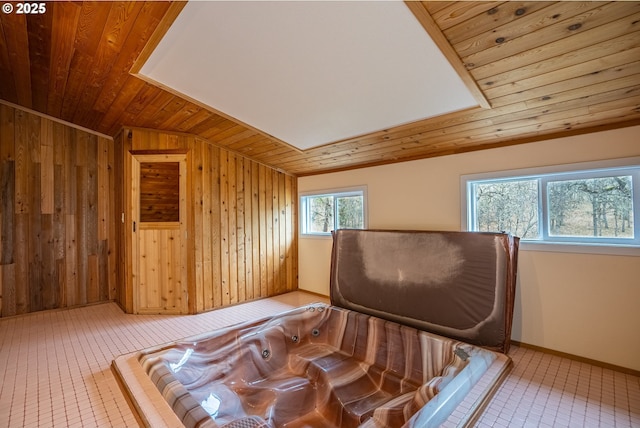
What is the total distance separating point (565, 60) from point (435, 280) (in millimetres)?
1683

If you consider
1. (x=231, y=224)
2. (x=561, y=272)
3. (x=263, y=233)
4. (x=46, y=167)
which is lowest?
(x=561, y=272)

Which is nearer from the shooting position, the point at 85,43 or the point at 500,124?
the point at 85,43

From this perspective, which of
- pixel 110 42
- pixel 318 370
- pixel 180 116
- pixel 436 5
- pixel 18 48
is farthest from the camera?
pixel 180 116

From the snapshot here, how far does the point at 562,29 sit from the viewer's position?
1369 millimetres

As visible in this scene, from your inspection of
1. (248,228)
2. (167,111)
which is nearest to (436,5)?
(167,111)

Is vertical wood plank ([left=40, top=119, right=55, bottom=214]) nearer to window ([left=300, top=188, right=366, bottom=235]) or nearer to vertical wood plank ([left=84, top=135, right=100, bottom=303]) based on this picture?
vertical wood plank ([left=84, top=135, right=100, bottom=303])

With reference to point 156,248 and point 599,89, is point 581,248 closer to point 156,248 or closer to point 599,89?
point 599,89

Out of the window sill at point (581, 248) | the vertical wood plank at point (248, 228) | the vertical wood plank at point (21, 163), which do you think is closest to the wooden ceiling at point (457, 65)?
the vertical wood plank at point (21, 163)

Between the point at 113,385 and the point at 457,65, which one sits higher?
the point at 457,65

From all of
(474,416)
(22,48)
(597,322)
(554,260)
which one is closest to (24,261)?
(22,48)

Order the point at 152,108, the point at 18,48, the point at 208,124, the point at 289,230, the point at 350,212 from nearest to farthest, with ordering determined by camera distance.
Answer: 1. the point at 18,48
2. the point at 152,108
3. the point at 208,124
4. the point at 350,212
5. the point at 289,230

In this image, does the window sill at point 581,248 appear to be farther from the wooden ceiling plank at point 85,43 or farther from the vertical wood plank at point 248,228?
the wooden ceiling plank at point 85,43

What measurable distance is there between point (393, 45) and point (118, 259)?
4002 mm

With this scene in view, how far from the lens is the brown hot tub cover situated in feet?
6.83
